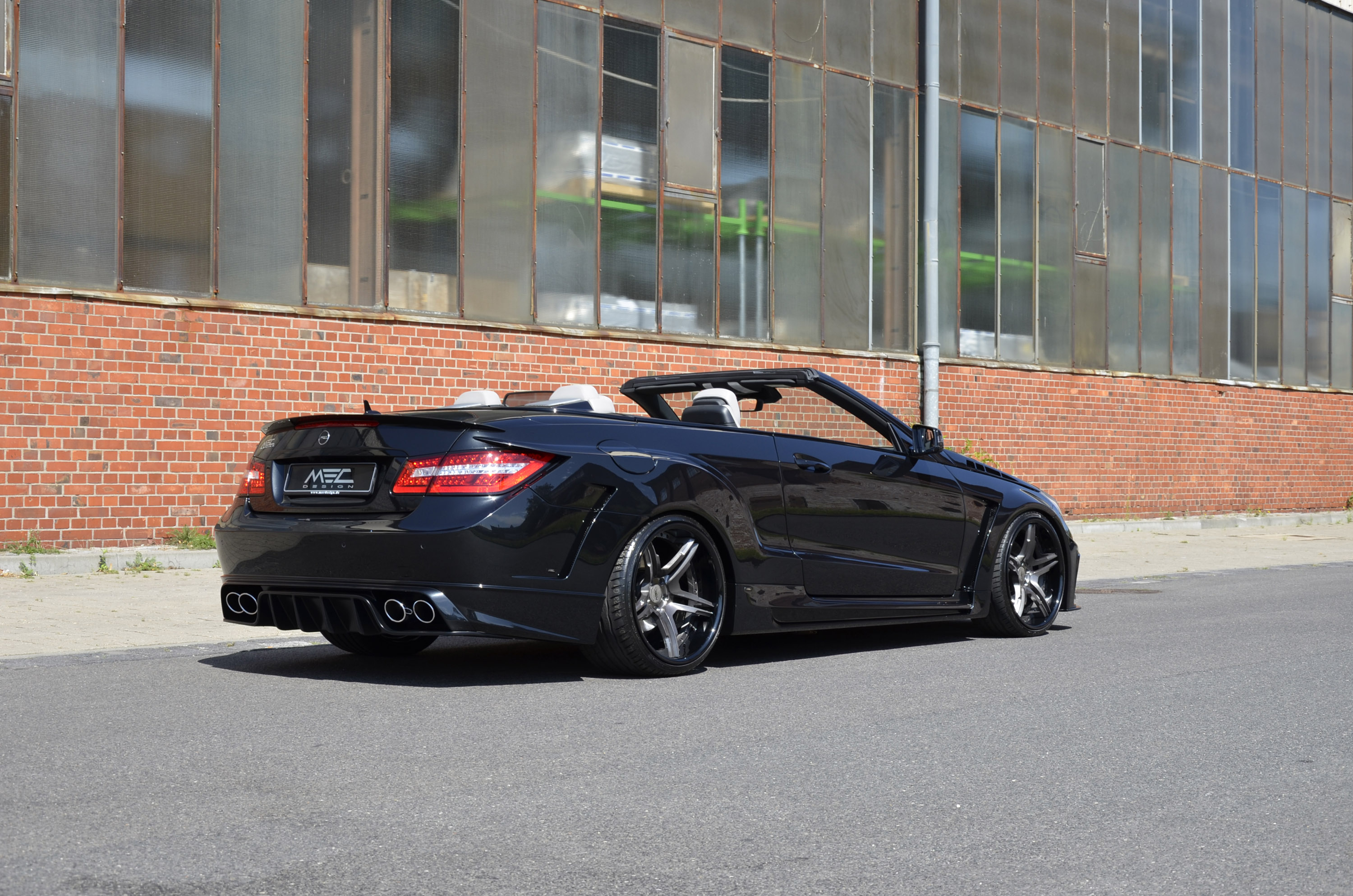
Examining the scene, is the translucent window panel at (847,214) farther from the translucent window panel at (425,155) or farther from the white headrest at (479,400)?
the white headrest at (479,400)

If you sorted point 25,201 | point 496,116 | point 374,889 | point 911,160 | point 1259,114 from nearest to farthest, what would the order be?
point 374,889 → point 25,201 → point 496,116 → point 911,160 → point 1259,114

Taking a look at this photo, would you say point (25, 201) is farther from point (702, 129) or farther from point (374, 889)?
point (374, 889)

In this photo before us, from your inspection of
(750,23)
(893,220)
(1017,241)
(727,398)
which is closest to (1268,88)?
(1017,241)

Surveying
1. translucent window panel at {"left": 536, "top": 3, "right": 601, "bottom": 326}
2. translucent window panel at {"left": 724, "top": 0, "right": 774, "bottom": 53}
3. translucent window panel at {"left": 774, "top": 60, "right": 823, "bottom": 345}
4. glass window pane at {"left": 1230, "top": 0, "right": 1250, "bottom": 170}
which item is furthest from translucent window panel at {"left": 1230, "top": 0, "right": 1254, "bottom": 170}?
translucent window panel at {"left": 536, "top": 3, "right": 601, "bottom": 326}

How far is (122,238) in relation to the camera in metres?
12.8

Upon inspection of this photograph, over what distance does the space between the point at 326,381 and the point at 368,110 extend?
8.77 feet

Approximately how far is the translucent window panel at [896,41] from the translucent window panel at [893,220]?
214mm

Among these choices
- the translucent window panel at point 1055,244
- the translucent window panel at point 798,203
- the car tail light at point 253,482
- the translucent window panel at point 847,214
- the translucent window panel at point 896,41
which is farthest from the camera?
the translucent window panel at point 1055,244

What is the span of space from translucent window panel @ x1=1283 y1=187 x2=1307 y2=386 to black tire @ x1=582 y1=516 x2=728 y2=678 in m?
22.8

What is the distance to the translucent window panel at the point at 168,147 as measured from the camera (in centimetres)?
1291

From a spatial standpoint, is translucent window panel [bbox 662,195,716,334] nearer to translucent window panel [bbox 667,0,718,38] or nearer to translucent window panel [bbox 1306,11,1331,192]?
translucent window panel [bbox 667,0,718,38]

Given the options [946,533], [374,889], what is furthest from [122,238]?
[374,889]

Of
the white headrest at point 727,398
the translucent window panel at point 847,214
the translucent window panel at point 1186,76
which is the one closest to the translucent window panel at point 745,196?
the translucent window panel at point 847,214

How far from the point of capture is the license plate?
19.9ft
